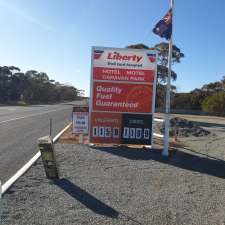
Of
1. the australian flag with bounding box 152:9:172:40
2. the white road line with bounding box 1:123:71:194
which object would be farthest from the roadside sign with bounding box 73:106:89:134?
the australian flag with bounding box 152:9:172:40

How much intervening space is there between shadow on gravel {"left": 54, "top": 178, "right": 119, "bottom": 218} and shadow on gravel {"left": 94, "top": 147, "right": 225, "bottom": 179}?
3.91 metres

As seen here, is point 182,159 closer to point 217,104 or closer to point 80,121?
point 80,121

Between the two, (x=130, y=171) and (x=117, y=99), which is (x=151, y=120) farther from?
(x=130, y=171)

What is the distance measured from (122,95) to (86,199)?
9.44 metres

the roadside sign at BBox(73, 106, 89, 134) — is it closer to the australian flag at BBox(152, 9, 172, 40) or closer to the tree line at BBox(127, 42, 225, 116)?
the australian flag at BBox(152, 9, 172, 40)

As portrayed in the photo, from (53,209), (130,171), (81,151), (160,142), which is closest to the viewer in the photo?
(53,209)

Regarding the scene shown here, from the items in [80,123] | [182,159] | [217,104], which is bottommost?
[182,159]

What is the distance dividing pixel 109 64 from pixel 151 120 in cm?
253

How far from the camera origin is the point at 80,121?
17797 mm

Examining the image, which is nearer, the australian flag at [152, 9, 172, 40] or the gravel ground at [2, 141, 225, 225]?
the gravel ground at [2, 141, 225, 225]

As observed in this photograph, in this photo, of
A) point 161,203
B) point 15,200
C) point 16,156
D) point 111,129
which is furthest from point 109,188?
point 111,129

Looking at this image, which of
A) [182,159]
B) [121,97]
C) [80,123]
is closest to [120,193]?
[182,159]

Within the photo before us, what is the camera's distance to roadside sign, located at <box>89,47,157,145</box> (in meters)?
17.3

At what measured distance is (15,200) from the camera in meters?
8.04
